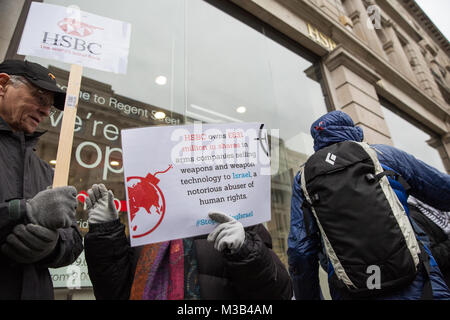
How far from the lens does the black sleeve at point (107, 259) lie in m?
1.19

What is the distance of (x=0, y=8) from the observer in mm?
2711

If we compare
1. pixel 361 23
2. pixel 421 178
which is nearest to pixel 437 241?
pixel 421 178

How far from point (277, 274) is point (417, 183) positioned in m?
1.08

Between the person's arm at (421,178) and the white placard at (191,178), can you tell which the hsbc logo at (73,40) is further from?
the person's arm at (421,178)

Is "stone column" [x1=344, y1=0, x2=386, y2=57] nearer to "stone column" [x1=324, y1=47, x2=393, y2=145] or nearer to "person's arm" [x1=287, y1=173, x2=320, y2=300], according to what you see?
"stone column" [x1=324, y1=47, x2=393, y2=145]

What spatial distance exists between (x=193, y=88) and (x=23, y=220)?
3654 millimetres

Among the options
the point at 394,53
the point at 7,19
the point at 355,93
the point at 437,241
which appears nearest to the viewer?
the point at 437,241

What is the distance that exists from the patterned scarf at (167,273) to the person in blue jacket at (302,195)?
2.61 ft

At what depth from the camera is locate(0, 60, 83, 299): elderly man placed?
3.14 ft

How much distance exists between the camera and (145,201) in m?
1.17

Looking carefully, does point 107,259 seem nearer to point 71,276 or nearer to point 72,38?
point 72,38

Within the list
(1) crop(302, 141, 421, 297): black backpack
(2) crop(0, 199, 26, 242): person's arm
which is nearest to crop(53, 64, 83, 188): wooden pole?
(2) crop(0, 199, 26, 242): person's arm
